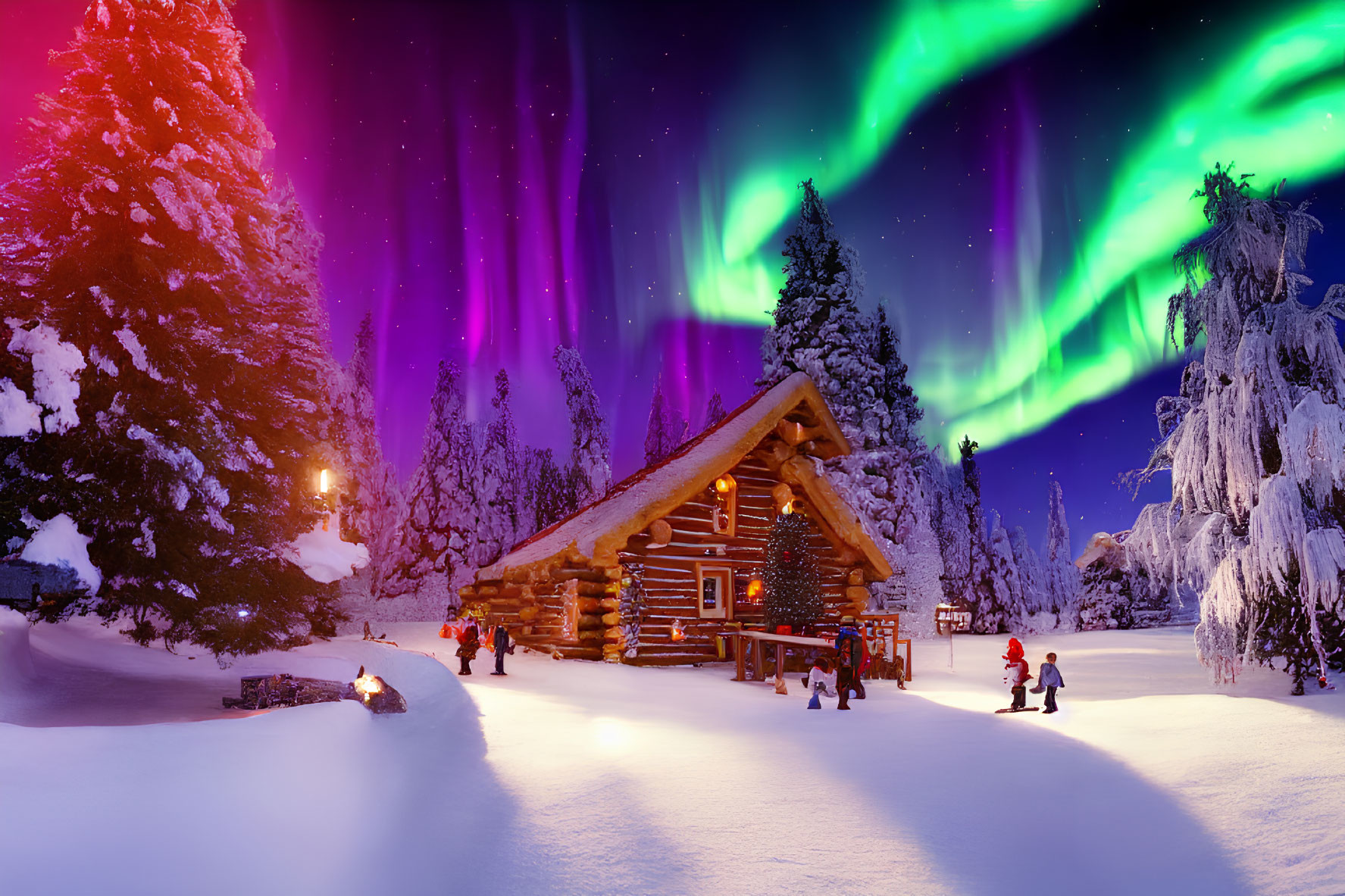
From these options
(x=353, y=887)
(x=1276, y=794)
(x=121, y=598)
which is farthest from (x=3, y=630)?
(x=1276, y=794)

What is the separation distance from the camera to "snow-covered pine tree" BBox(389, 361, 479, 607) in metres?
41.3

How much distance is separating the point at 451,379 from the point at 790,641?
3506 centimetres

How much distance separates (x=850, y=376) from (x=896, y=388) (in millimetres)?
8242

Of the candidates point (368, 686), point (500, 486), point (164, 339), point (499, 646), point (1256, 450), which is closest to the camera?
point (164, 339)

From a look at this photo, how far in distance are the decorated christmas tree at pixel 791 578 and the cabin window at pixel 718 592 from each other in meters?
2.13

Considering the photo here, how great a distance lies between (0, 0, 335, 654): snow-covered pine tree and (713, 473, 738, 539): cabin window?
11.5 metres

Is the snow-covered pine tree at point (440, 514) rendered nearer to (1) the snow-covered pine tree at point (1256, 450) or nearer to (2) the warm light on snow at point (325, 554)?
(2) the warm light on snow at point (325, 554)

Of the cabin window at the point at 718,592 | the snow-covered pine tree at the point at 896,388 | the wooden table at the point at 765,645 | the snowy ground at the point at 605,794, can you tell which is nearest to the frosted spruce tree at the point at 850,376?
the snow-covered pine tree at the point at 896,388

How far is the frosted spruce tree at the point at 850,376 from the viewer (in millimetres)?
28562

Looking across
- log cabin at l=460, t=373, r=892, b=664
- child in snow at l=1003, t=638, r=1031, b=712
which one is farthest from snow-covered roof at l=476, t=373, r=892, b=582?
child in snow at l=1003, t=638, r=1031, b=712

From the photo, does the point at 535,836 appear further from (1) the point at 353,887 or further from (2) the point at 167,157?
(2) the point at 167,157

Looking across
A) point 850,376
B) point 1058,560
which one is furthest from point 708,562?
point 1058,560

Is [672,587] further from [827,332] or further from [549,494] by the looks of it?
[549,494]

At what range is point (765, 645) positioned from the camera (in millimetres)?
17172
